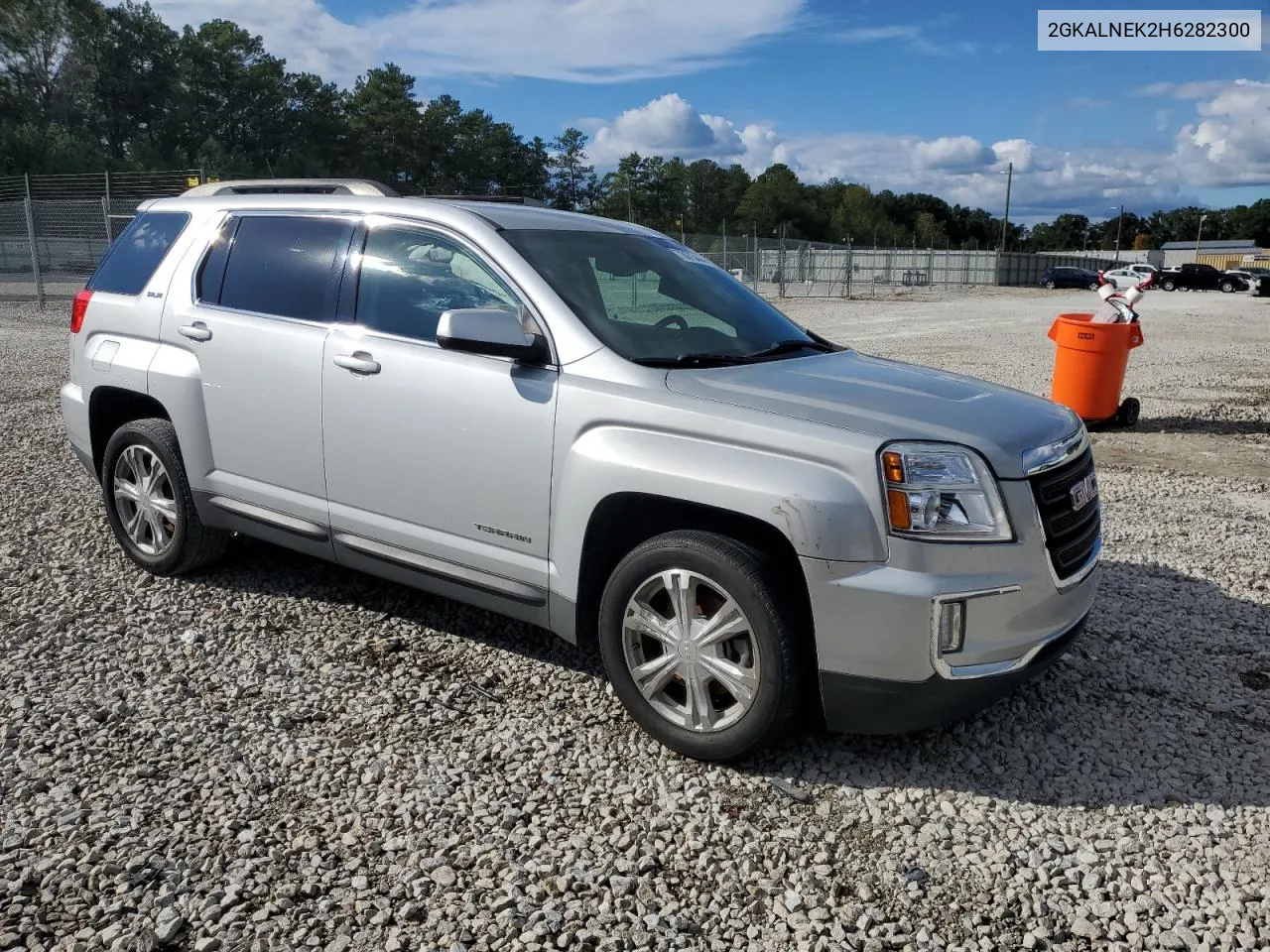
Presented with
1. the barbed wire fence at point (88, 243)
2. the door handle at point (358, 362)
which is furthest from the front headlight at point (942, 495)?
the barbed wire fence at point (88, 243)

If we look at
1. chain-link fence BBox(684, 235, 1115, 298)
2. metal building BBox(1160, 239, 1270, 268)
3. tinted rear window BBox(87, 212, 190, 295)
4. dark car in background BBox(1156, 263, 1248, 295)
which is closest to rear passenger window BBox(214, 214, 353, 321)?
tinted rear window BBox(87, 212, 190, 295)

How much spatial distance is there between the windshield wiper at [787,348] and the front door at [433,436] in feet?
2.95

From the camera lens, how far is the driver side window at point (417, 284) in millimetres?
3855

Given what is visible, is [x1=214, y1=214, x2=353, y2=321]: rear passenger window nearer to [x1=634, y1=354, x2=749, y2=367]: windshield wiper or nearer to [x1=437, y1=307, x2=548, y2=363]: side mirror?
[x1=437, y1=307, x2=548, y2=363]: side mirror

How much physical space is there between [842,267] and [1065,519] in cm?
3951

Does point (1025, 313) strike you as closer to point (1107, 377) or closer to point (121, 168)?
point (1107, 377)

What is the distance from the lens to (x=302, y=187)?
4734 millimetres

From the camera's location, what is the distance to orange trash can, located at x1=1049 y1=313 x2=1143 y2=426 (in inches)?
359

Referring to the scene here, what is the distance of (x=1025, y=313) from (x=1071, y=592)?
94.3ft

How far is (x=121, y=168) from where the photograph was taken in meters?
53.6

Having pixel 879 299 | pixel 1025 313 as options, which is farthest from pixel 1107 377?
pixel 879 299

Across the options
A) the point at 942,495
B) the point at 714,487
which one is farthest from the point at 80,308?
the point at 942,495

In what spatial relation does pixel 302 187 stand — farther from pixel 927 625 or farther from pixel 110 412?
pixel 927 625

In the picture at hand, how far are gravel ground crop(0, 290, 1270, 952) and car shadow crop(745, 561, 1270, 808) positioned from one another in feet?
0.05
